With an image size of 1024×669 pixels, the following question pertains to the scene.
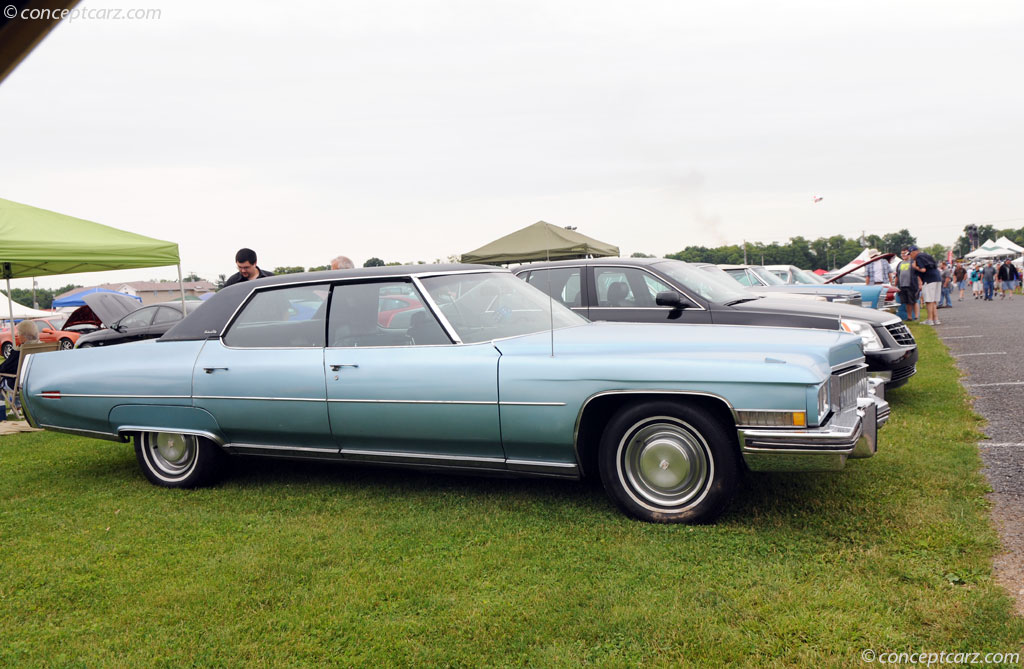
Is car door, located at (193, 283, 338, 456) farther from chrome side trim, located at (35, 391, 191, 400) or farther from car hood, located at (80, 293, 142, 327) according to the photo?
car hood, located at (80, 293, 142, 327)

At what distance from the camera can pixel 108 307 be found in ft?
58.3

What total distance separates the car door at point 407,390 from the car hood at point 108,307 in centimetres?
1442

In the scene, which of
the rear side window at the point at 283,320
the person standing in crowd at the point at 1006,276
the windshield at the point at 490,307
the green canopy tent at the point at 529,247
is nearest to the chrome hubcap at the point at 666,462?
the windshield at the point at 490,307

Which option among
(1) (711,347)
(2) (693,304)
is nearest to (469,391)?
(1) (711,347)

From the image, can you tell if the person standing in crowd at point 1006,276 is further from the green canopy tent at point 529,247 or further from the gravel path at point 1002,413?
the green canopy tent at point 529,247

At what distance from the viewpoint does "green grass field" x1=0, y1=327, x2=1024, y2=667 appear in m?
2.68

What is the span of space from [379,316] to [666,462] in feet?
6.26

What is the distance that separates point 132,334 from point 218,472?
9.70m

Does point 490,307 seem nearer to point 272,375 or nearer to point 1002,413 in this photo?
point 272,375

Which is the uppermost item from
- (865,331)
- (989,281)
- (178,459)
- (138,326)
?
(138,326)

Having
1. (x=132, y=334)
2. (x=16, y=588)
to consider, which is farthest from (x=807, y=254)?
(x=16, y=588)

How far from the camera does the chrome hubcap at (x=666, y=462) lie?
3.70 meters

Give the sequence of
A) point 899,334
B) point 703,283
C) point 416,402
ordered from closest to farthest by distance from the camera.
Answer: point 416,402
point 899,334
point 703,283

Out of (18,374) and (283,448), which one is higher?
(18,374)
